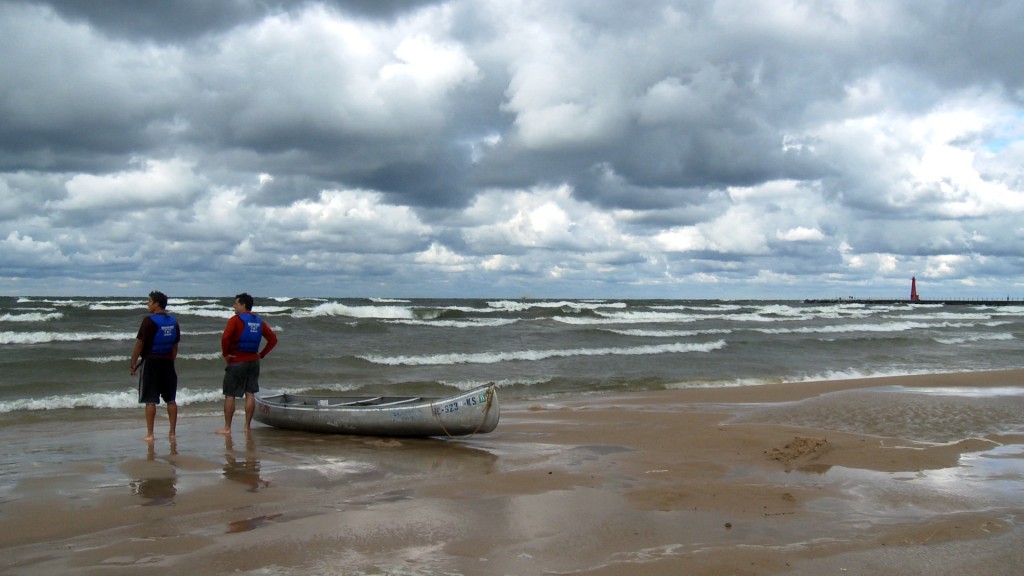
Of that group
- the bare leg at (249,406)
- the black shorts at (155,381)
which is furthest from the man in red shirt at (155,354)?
the bare leg at (249,406)

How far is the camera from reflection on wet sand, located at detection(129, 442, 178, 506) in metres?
6.34

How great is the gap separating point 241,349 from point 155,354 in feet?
3.55

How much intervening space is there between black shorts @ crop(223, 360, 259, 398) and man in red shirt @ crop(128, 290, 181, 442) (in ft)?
2.42

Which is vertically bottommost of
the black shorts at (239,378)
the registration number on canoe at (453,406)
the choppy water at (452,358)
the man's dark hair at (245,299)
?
the choppy water at (452,358)

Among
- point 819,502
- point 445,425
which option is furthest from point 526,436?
point 819,502

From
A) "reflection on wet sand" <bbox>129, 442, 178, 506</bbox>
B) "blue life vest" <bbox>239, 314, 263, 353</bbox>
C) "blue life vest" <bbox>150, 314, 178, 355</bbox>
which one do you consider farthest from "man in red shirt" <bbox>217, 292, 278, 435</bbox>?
"reflection on wet sand" <bbox>129, 442, 178, 506</bbox>

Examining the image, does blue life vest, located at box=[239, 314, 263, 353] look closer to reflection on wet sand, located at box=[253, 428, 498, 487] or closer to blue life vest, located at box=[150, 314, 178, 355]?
blue life vest, located at box=[150, 314, 178, 355]

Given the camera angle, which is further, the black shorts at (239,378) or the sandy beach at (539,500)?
the black shorts at (239,378)

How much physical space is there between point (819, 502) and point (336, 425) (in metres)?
6.67

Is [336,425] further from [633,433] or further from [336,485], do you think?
[633,433]

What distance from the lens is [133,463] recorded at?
25.8 ft

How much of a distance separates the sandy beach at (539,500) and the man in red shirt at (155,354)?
0.65 metres

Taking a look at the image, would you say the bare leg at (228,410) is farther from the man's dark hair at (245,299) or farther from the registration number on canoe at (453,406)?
the registration number on canoe at (453,406)

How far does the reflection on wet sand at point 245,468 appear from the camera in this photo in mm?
6992
